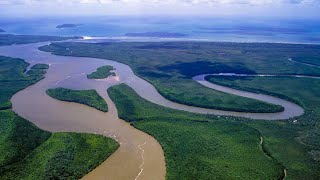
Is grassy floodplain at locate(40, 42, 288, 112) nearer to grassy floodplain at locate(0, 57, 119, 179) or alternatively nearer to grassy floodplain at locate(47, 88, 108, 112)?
grassy floodplain at locate(47, 88, 108, 112)

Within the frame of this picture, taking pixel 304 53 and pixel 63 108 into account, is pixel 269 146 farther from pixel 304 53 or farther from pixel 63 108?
pixel 304 53

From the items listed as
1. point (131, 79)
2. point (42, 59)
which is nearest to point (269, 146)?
point (131, 79)

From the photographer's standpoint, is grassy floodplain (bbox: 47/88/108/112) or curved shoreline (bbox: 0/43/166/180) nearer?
curved shoreline (bbox: 0/43/166/180)

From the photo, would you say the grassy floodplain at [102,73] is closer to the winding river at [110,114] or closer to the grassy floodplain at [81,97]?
the winding river at [110,114]

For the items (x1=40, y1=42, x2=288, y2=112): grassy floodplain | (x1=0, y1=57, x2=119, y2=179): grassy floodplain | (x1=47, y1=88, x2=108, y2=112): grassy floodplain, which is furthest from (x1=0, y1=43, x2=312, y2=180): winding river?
(x1=40, y1=42, x2=288, y2=112): grassy floodplain

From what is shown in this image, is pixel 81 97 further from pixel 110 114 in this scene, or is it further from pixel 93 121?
pixel 93 121

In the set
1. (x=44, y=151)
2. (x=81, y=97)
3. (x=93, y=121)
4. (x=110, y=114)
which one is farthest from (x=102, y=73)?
(x=44, y=151)

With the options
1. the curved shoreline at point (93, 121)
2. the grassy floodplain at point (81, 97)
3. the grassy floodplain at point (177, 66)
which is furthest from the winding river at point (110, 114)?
the grassy floodplain at point (177, 66)
